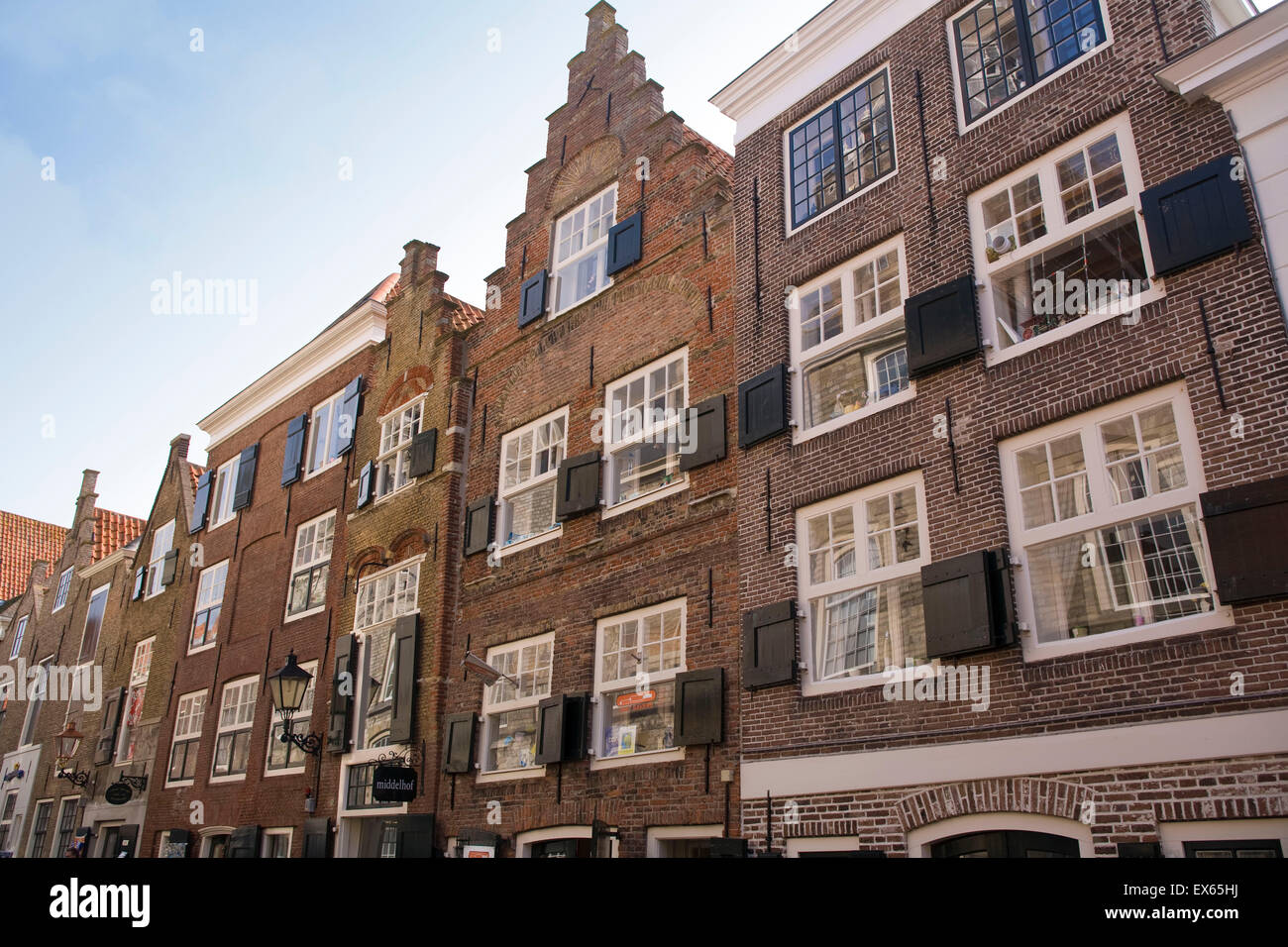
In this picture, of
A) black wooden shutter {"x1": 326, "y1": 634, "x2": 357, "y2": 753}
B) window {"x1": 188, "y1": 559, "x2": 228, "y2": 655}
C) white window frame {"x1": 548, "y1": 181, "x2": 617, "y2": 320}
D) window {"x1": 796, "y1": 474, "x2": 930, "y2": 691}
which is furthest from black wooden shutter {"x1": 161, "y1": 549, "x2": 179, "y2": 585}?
window {"x1": 796, "y1": 474, "x2": 930, "y2": 691}

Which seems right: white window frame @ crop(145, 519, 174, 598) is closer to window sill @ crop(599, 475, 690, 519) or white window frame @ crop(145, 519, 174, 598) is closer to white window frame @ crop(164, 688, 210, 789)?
white window frame @ crop(164, 688, 210, 789)

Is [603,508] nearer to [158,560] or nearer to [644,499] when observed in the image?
[644,499]

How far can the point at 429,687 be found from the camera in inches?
596

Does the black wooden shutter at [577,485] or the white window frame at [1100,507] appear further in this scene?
the black wooden shutter at [577,485]

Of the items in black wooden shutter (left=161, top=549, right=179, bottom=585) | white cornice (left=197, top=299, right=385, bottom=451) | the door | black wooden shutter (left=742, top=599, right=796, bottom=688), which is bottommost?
the door

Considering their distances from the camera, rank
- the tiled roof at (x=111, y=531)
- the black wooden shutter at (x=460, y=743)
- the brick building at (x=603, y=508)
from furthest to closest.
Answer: the tiled roof at (x=111, y=531), the black wooden shutter at (x=460, y=743), the brick building at (x=603, y=508)

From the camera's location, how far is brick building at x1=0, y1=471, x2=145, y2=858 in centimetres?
2503

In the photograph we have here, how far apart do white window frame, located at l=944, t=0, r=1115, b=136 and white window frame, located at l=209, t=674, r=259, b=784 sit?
53.0ft

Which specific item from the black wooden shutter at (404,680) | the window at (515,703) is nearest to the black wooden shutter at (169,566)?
the black wooden shutter at (404,680)

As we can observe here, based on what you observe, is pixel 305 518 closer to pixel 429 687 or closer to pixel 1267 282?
pixel 429 687

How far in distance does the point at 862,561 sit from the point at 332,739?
409 inches

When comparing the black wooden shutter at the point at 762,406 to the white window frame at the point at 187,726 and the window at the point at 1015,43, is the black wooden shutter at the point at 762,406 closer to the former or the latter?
the window at the point at 1015,43

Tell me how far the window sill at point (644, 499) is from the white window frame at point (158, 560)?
16760 millimetres

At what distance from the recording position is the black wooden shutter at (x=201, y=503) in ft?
80.6
